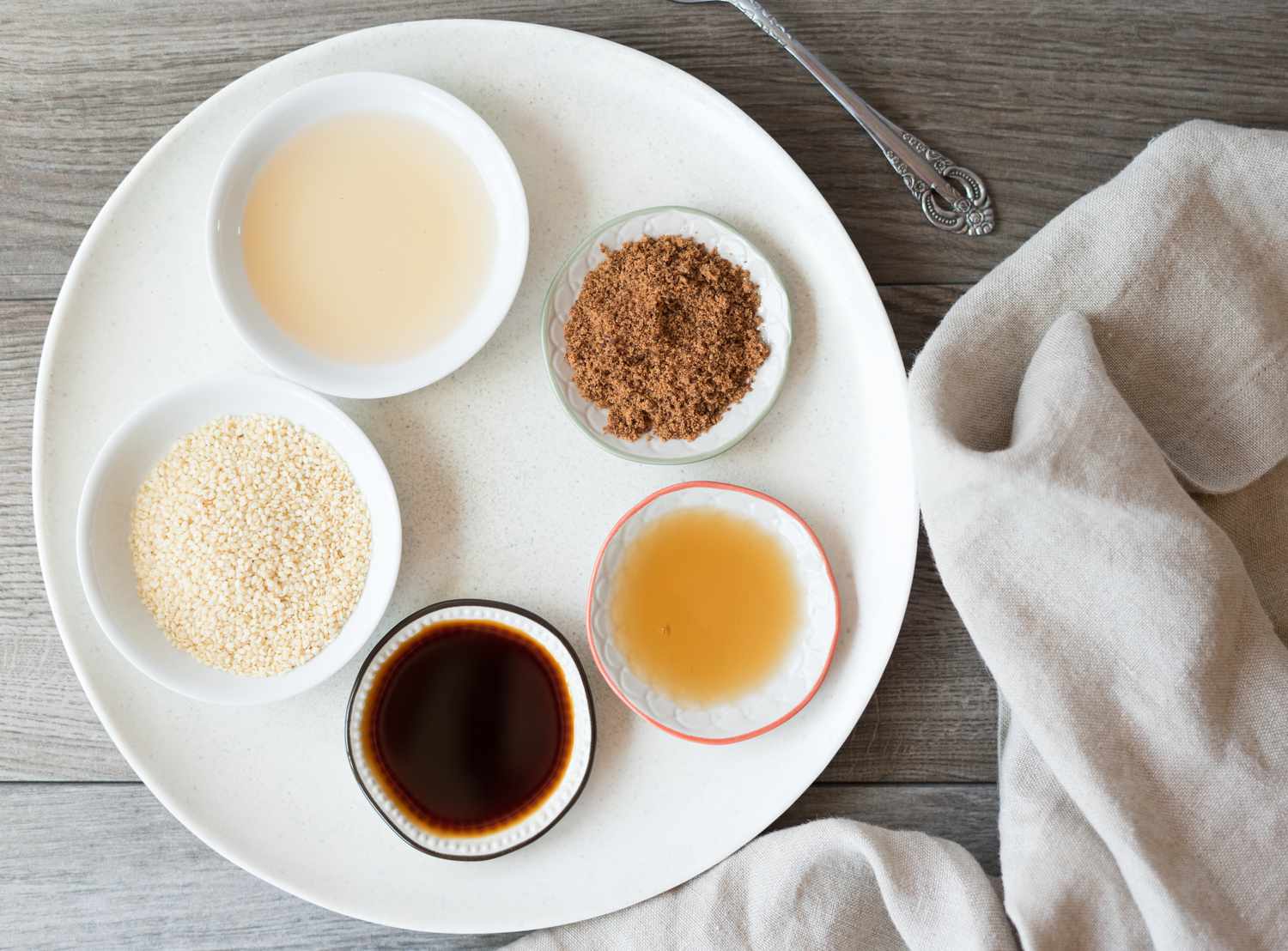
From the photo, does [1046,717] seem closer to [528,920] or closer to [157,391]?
[528,920]

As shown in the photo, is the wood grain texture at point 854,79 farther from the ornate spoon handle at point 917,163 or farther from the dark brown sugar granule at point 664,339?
the dark brown sugar granule at point 664,339

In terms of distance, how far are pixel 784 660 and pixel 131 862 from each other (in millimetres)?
1015

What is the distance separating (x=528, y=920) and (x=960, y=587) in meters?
0.75

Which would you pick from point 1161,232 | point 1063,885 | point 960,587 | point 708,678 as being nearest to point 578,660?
point 708,678

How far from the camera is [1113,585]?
3.45 ft

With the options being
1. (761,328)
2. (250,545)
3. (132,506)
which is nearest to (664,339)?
(761,328)

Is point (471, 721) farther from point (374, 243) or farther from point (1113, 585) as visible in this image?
point (1113, 585)

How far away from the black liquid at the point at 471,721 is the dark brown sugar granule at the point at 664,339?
1.15 feet

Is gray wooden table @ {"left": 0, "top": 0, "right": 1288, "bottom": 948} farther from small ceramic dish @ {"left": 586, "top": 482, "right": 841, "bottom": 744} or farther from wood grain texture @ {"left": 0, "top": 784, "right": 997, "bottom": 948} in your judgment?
small ceramic dish @ {"left": 586, "top": 482, "right": 841, "bottom": 744}

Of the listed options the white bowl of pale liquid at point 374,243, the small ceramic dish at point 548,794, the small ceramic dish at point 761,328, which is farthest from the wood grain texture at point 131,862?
the white bowl of pale liquid at point 374,243

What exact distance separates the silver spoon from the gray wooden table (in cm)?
2

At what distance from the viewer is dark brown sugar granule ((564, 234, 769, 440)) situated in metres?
1.16

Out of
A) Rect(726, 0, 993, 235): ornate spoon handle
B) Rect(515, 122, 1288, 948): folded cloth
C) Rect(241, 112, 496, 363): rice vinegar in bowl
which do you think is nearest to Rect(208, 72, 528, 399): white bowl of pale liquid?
Rect(241, 112, 496, 363): rice vinegar in bowl

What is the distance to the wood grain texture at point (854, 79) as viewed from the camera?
4.09ft
